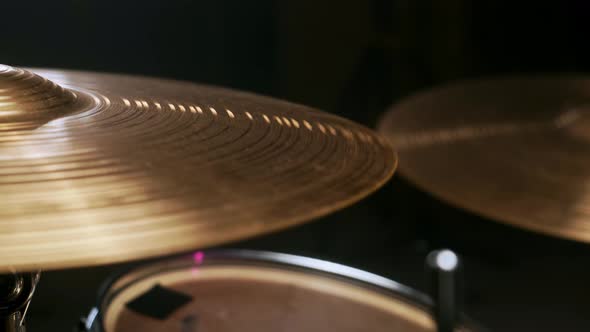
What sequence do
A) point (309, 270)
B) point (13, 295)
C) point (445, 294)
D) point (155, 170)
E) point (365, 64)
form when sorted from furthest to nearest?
point (365, 64) < point (309, 270) < point (445, 294) < point (13, 295) < point (155, 170)

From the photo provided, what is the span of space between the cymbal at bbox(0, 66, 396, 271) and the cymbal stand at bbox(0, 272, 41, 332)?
0.43ft

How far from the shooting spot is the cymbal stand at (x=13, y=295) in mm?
511

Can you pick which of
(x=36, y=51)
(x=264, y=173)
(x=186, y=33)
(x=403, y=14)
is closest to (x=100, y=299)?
(x=264, y=173)

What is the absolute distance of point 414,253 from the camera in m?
1.67

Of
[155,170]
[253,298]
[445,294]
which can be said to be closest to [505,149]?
[445,294]

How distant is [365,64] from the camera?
5.08 ft

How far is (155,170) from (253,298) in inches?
14.4

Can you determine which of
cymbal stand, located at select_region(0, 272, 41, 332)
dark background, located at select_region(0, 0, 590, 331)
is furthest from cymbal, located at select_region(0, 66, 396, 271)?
dark background, located at select_region(0, 0, 590, 331)

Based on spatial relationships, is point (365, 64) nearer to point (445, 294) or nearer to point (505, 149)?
point (505, 149)

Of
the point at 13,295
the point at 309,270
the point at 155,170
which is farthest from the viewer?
the point at 309,270

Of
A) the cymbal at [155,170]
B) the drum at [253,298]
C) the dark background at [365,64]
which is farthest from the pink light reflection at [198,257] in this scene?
the dark background at [365,64]

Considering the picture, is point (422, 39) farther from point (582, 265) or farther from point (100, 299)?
point (100, 299)

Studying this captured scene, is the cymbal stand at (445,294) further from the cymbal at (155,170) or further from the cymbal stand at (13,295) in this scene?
the cymbal stand at (13,295)

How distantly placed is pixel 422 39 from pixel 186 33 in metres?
0.61
